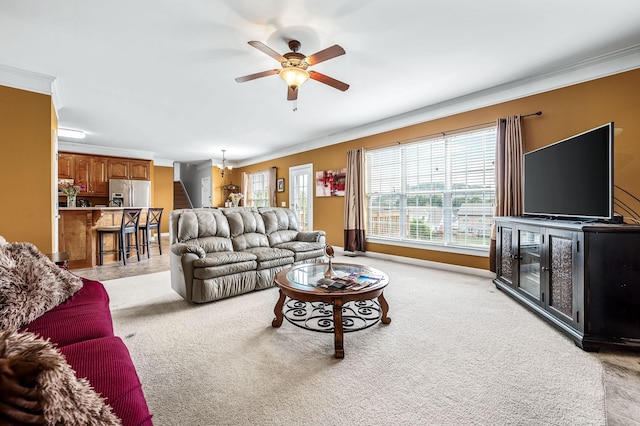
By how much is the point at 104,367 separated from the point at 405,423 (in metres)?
1.40

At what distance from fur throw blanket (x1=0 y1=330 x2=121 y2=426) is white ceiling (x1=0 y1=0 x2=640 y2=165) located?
2.50 meters

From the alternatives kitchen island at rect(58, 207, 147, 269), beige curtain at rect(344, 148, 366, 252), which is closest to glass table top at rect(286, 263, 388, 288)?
beige curtain at rect(344, 148, 366, 252)

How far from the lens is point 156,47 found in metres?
2.84

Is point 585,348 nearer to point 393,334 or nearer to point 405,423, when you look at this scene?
point 393,334

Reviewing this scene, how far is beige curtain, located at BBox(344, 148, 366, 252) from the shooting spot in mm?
5715

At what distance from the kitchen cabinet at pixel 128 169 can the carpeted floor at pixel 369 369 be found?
231 inches

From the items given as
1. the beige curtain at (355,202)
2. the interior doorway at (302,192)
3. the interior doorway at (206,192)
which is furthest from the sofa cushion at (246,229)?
the interior doorway at (206,192)

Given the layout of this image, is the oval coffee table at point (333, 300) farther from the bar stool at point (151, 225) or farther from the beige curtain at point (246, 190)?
the beige curtain at point (246, 190)

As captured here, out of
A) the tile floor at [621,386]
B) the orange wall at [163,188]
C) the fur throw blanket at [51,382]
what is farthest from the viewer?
the orange wall at [163,188]

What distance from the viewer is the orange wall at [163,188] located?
909 cm

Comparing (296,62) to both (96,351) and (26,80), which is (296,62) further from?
(26,80)

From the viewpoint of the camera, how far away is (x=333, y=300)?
2.15 metres

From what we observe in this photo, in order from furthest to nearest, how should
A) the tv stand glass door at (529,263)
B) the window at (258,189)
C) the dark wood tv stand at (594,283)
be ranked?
the window at (258,189)
the tv stand glass door at (529,263)
the dark wood tv stand at (594,283)

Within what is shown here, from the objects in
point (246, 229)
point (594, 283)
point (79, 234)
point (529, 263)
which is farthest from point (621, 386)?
point (79, 234)
